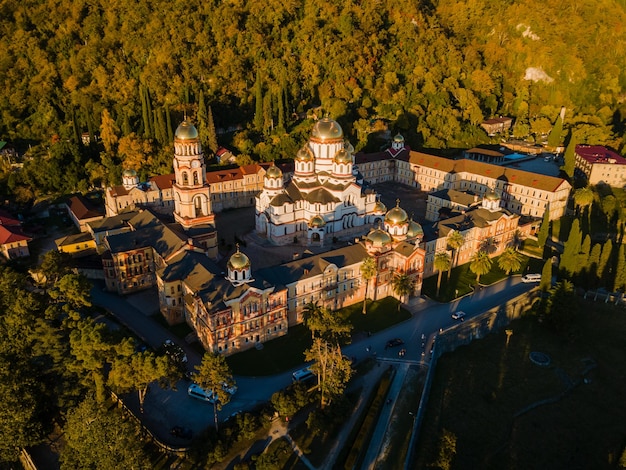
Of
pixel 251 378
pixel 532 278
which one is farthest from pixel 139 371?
pixel 532 278

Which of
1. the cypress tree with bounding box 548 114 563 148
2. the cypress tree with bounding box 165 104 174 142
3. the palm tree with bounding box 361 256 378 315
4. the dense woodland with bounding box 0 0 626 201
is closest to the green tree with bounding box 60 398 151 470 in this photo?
the palm tree with bounding box 361 256 378 315

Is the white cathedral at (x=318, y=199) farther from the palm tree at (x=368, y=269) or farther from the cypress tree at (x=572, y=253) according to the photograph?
the cypress tree at (x=572, y=253)


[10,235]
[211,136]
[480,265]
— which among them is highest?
[211,136]

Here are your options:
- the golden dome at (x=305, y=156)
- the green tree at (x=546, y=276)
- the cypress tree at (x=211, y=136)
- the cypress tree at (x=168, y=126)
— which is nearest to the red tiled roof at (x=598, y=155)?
the green tree at (x=546, y=276)

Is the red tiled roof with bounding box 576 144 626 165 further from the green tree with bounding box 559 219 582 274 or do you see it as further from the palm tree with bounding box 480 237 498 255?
the green tree with bounding box 559 219 582 274

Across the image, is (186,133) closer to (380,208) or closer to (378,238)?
(378,238)

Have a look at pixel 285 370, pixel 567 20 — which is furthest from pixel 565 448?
pixel 567 20
